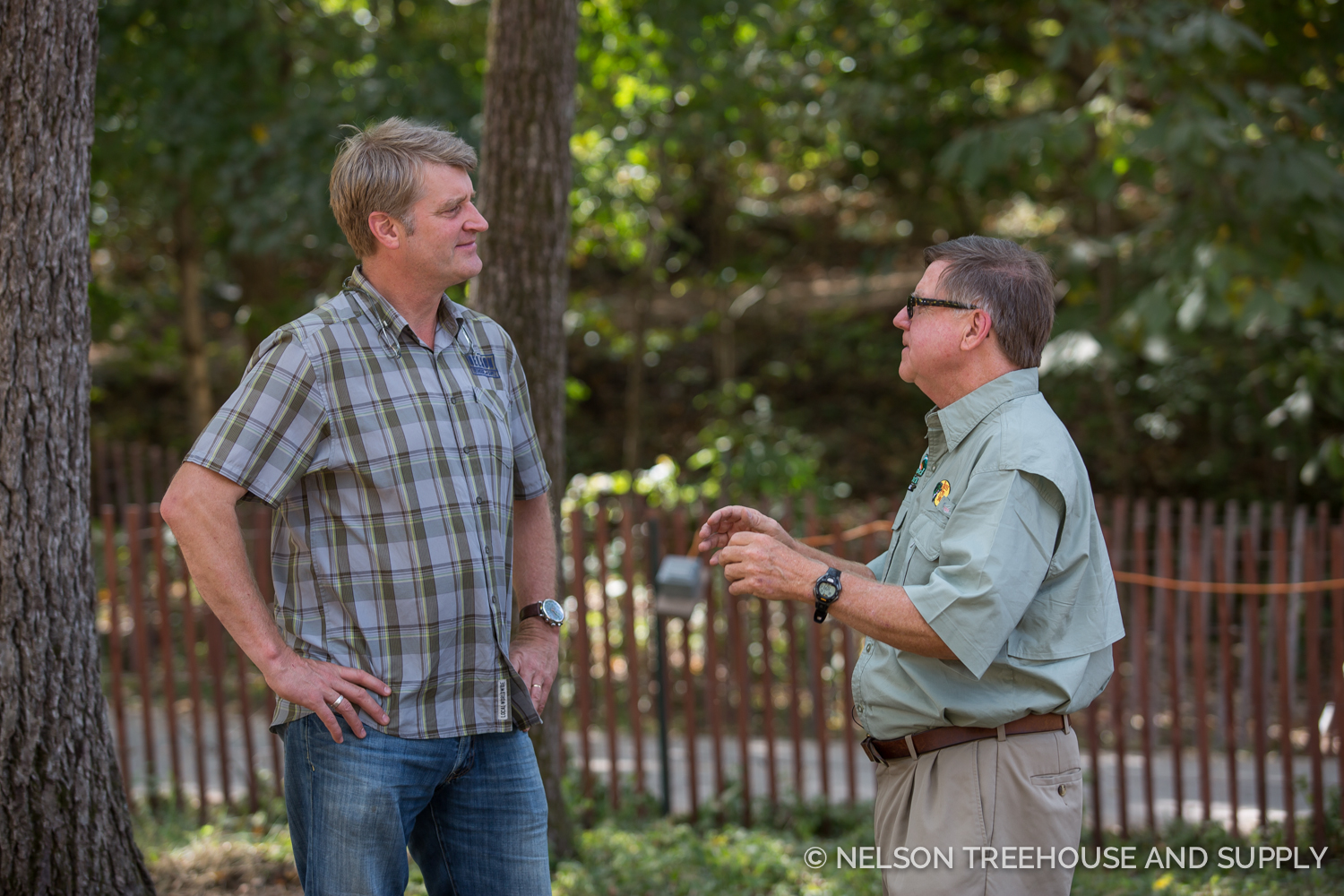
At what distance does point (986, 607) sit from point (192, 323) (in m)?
9.64

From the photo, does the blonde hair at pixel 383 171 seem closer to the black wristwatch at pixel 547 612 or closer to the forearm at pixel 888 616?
the black wristwatch at pixel 547 612

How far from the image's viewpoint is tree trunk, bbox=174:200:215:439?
384 inches

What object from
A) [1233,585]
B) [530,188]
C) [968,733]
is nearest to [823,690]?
[1233,585]

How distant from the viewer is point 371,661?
206 cm

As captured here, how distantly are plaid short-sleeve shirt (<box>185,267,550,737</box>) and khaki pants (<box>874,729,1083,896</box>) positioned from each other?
90cm

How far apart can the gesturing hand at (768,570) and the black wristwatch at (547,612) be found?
56 cm

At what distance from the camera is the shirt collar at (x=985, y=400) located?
2.09 meters

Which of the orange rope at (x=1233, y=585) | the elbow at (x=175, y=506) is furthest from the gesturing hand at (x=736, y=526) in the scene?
the orange rope at (x=1233, y=585)

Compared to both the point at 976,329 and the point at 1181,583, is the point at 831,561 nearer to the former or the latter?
the point at 976,329

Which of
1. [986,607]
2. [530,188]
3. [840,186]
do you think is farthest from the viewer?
[840,186]

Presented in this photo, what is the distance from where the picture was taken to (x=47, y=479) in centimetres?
264

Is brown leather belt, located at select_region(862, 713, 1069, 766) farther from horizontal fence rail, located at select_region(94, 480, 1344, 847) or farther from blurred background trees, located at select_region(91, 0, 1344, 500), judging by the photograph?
blurred background trees, located at select_region(91, 0, 1344, 500)

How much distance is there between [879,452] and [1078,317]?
4.29 m

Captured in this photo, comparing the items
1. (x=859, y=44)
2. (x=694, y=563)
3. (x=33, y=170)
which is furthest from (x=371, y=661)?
(x=859, y=44)
